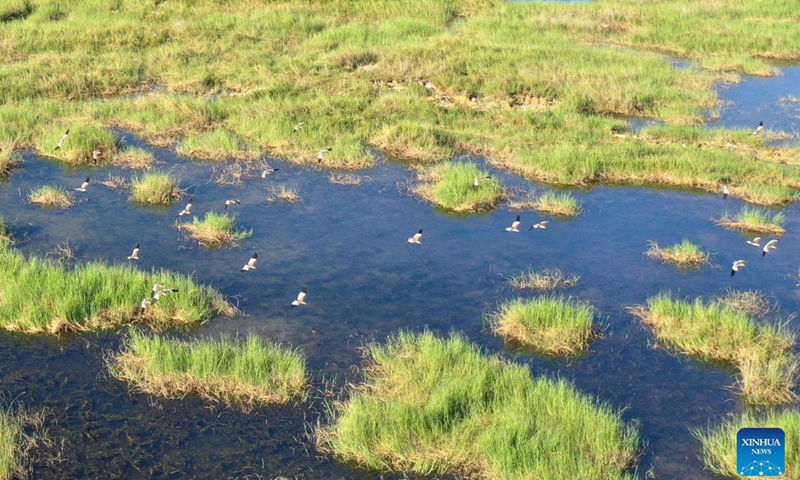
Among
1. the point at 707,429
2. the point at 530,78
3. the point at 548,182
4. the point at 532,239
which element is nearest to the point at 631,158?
the point at 548,182

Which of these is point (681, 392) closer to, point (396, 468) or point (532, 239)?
point (396, 468)

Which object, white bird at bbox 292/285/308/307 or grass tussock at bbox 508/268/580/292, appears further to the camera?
grass tussock at bbox 508/268/580/292

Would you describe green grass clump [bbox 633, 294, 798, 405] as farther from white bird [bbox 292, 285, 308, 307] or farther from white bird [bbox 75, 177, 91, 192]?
white bird [bbox 75, 177, 91, 192]

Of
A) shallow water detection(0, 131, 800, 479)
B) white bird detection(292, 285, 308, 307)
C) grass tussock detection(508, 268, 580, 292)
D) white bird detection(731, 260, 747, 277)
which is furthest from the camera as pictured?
white bird detection(731, 260, 747, 277)

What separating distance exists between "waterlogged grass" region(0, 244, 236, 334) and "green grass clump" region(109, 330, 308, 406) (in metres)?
0.95

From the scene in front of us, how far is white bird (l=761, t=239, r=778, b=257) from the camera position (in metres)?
12.7

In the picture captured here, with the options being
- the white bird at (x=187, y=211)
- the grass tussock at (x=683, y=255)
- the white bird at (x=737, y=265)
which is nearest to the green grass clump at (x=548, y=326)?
the grass tussock at (x=683, y=255)

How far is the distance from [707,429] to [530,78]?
48.6 feet

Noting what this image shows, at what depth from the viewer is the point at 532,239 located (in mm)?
13203

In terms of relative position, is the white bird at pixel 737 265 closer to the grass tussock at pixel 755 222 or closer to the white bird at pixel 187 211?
the grass tussock at pixel 755 222

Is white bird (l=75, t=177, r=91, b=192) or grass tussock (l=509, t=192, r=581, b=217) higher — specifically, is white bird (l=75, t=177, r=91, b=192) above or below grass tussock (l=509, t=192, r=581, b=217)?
above

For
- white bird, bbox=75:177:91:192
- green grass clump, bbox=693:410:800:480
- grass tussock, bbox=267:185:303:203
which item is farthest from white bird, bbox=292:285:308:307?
white bird, bbox=75:177:91:192

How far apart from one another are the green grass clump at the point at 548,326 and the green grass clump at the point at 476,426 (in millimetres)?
856

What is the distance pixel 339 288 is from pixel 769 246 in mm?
6793
